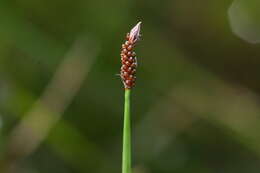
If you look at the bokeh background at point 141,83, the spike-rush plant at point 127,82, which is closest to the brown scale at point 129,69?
the spike-rush plant at point 127,82

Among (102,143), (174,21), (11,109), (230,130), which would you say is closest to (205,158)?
(230,130)

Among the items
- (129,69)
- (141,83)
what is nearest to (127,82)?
(129,69)

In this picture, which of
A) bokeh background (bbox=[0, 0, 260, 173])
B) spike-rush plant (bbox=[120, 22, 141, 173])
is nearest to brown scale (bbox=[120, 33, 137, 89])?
spike-rush plant (bbox=[120, 22, 141, 173])

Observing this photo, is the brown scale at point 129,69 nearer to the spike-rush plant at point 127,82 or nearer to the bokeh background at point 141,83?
the spike-rush plant at point 127,82

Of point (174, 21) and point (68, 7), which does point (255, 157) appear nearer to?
point (174, 21)

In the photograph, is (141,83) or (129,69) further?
(141,83)

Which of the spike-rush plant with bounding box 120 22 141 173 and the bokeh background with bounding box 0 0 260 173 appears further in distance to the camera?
the bokeh background with bounding box 0 0 260 173

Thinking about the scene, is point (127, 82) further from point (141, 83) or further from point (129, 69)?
point (141, 83)

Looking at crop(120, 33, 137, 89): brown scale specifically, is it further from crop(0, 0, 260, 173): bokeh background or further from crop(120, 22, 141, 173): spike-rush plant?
crop(0, 0, 260, 173): bokeh background
